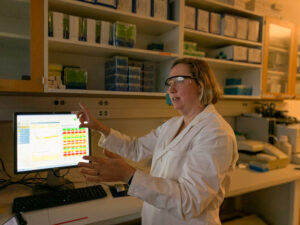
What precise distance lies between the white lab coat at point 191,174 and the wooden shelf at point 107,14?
85cm

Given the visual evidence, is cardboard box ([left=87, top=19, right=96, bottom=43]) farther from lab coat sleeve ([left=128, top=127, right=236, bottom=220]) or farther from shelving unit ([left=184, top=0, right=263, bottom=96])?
lab coat sleeve ([left=128, top=127, right=236, bottom=220])

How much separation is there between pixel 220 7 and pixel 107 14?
1.06 m

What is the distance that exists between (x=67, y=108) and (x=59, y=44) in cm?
47

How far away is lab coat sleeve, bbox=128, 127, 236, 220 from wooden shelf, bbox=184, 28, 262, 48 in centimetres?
117

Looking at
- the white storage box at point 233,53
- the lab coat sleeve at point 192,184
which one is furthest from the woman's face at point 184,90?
the white storage box at point 233,53

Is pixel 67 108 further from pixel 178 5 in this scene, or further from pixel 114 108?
pixel 178 5

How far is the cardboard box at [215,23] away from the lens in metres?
1.86

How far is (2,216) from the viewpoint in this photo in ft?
3.21

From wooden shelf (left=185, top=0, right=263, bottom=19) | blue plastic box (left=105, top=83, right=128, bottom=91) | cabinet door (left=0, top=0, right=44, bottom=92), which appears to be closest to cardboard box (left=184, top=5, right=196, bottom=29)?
wooden shelf (left=185, top=0, right=263, bottom=19)

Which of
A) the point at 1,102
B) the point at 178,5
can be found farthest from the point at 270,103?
the point at 1,102

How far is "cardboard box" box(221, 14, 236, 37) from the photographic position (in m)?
1.89

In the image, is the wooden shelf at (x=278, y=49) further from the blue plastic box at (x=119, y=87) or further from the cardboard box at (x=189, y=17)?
the blue plastic box at (x=119, y=87)

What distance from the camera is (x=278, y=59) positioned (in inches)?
89.5

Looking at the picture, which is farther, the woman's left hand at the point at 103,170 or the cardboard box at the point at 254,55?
the cardboard box at the point at 254,55
